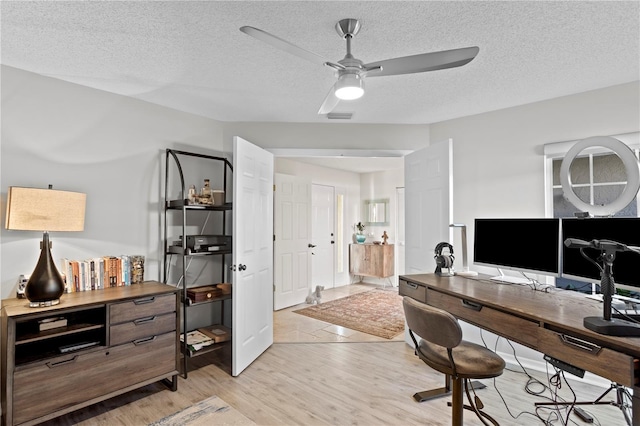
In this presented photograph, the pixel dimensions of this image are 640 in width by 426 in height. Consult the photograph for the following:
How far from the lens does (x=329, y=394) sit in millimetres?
2672

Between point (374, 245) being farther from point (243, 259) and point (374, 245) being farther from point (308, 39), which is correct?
point (308, 39)

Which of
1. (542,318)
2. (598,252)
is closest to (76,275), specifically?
(542,318)

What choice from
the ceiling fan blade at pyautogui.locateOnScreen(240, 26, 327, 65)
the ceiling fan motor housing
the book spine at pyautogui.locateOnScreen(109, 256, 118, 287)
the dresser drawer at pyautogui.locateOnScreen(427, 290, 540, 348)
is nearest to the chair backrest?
the dresser drawer at pyautogui.locateOnScreen(427, 290, 540, 348)

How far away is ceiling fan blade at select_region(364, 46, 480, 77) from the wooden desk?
51.7 inches

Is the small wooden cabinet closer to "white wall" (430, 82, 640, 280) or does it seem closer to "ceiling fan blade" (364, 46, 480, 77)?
"white wall" (430, 82, 640, 280)

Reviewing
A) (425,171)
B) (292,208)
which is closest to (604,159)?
(425,171)

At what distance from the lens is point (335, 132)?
3846 mm

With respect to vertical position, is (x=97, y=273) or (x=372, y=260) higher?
(x=97, y=273)

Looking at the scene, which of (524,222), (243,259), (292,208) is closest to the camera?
(524,222)

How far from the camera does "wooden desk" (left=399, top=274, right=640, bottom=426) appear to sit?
1350mm

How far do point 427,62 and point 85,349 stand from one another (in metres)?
2.71

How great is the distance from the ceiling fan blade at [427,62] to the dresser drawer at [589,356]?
4.45 ft

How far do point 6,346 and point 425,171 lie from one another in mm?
3471

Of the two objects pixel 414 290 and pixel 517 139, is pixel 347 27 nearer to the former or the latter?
pixel 414 290
